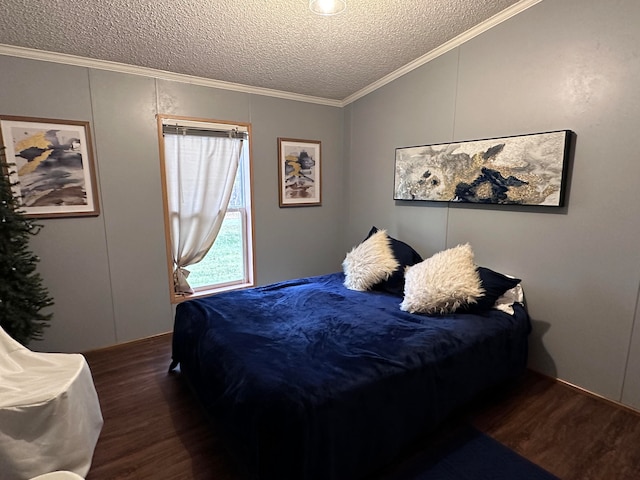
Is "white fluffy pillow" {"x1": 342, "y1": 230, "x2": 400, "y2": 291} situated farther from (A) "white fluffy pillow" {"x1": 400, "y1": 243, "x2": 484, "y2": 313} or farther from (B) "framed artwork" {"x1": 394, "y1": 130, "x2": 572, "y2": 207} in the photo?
(B) "framed artwork" {"x1": 394, "y1": 130, "x2": 572, "y2": 207}

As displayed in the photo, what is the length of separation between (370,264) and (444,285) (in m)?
0.74

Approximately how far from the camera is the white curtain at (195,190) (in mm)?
3076

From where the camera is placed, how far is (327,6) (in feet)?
6.69

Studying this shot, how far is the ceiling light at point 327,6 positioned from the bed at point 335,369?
6.35ft

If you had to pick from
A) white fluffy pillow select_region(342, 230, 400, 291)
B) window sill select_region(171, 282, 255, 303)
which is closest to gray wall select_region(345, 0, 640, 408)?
white fluffy pillow select_region(342, 230, 400, 291)

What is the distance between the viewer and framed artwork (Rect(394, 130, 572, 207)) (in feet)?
7.17

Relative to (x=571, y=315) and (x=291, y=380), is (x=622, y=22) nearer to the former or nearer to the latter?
(x=571, y=315)

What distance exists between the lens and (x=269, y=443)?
1336 millimetres

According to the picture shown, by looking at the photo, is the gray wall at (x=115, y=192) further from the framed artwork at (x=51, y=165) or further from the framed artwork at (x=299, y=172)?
the framed artwork at (x=299, y=172)

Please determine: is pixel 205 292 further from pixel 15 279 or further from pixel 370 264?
pixel 370 264

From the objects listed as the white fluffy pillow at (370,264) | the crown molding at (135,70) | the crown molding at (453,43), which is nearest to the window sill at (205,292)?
the white fluffy pillow at (370,264)

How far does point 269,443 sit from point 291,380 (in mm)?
254

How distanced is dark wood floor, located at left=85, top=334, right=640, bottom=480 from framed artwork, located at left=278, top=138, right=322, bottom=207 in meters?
2.16

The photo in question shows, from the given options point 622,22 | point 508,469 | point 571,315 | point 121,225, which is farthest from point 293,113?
point 508,469
